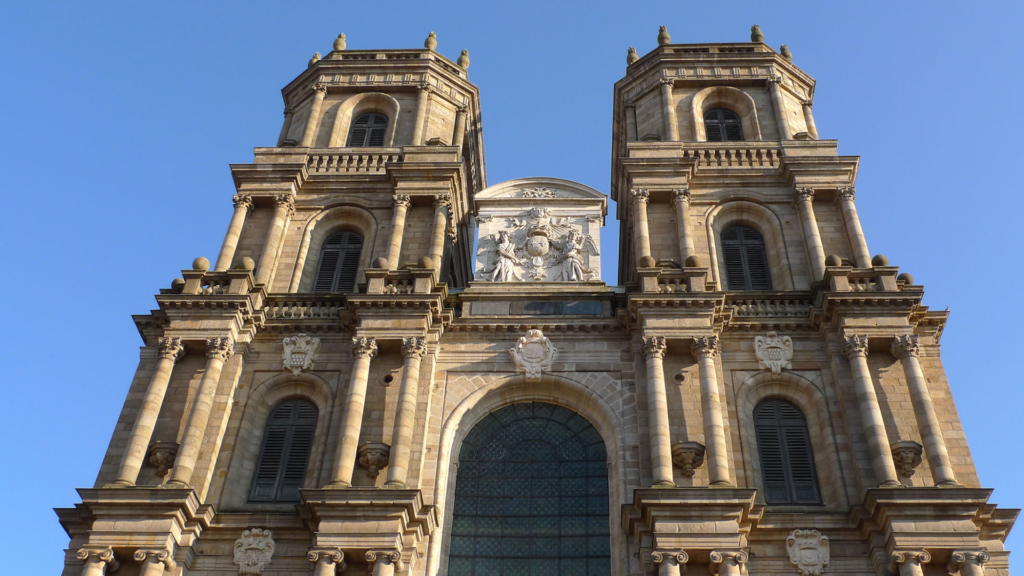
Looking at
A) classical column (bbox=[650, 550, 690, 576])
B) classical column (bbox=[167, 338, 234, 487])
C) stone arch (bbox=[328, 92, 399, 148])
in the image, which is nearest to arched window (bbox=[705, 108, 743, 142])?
stone arch (bbox=[328, 92, 399, 148])

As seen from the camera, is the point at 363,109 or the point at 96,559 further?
the point at 363,109

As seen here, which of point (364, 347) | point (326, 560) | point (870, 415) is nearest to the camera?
point (326, 560)

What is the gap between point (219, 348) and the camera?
83.8 ft

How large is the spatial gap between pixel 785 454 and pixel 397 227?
40.7 feet

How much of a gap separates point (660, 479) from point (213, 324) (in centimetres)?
1176

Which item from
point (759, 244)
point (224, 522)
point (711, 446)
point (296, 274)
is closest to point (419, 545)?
point (224, 522)

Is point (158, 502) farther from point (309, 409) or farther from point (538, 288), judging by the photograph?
point (538, 288)

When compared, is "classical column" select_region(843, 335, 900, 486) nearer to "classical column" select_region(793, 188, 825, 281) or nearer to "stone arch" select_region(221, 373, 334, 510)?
"classical column" select_region(793, 188, 825, 281)

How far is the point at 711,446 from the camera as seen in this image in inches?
906

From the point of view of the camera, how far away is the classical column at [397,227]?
28688mm

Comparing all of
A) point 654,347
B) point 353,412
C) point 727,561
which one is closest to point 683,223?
point 654,347

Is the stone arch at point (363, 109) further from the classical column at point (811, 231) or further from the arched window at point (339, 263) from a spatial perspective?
the classical column at point (811, 231)

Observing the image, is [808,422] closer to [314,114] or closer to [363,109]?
[363,109]

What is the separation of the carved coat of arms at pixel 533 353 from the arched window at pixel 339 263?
5.77 metres
